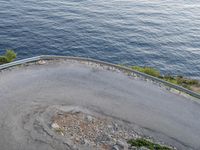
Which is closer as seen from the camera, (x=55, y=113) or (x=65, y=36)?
(x=55, y=113)

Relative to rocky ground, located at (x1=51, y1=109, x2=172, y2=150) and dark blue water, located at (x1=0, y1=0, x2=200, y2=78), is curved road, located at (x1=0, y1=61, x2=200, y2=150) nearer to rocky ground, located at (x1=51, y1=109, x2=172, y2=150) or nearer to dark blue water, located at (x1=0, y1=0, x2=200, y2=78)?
rocky ground, located at (x1=51, y1=109, x2=172, y2=150)

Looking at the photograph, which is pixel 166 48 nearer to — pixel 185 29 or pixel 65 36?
pixel 185 29

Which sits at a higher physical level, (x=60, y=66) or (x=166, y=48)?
(x=60, y=66)

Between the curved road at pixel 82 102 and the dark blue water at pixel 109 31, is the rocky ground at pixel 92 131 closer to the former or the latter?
the curved road at pixel 82 102

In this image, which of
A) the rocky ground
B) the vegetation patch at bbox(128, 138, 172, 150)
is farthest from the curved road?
the vegetation patch at bbox(128, 138, 172, 150)

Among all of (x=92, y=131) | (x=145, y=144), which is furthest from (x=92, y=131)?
(x=145, y=144)

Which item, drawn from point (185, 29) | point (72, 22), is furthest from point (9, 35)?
point (185, 29)

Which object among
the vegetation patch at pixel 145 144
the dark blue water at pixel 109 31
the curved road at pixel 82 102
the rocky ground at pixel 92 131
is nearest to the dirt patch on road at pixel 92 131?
the rocky ground at pixel 92 131
